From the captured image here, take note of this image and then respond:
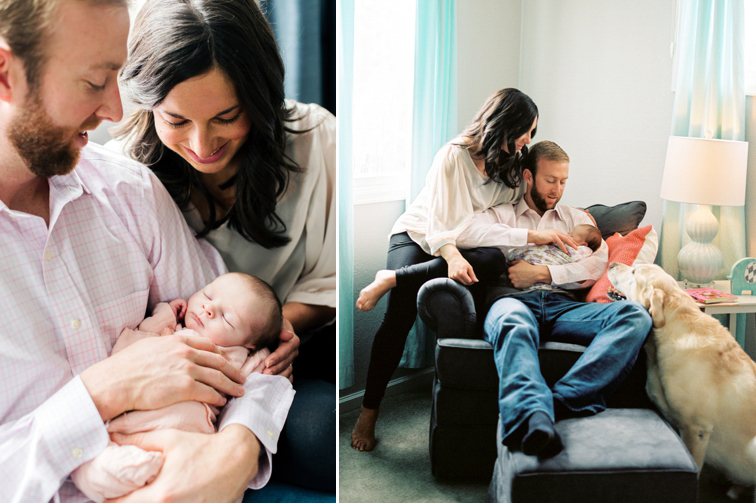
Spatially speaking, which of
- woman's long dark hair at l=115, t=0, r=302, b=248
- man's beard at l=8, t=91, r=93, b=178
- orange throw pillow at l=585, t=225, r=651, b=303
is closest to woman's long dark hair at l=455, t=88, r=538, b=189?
orange throw pillow at l=585, t=225, r=651, b=303

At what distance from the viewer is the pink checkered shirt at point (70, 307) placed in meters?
0.50

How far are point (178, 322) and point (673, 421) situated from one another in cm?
139

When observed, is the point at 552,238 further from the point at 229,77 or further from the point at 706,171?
the point at 229,77

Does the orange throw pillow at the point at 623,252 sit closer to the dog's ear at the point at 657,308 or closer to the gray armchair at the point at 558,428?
the gray armchair at the point at 558,428

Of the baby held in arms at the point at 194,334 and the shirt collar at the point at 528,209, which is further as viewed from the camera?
the shirt collar at the point at 528,209

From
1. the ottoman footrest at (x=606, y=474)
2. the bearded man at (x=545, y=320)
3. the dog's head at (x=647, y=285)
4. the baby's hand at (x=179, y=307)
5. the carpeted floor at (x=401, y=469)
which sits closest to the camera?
the baby's hand at (x=179, y=307)

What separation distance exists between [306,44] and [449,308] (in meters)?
1.03

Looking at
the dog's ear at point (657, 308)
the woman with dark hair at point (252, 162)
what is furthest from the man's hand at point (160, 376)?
the dog's ear at point (657, 308)

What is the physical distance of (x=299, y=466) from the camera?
0.75 metres

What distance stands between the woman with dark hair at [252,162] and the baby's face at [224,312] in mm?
75

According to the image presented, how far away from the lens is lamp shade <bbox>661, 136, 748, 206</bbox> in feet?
4.91

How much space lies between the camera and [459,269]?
1.67m

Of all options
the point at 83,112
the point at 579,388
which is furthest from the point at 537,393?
the point at 83,112

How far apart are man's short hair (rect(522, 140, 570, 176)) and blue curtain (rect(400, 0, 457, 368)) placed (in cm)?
27
